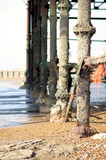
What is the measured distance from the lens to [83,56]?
26.1 ft

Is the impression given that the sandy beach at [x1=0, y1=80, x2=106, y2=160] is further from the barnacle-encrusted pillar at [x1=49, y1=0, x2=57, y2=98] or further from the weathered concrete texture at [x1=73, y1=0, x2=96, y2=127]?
the barnacle-encrusted pillar at [x1=49, y1=0, x2=57, y2=98]

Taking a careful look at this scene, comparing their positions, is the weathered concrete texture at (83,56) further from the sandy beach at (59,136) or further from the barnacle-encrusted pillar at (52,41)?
the barnacle-encrusted pillar at (52,41)

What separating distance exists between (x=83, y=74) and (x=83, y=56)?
434mm

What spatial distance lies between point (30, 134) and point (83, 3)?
363 cm

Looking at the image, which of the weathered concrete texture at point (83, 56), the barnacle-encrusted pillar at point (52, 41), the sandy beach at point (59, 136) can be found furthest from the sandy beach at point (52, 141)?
the barnacle-encrusted pillar at point (52, 41)

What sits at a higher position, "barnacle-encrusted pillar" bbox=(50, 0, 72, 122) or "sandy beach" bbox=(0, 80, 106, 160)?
"barnacle-encrusted pillar" bbox=(50, 0, 72, 122)

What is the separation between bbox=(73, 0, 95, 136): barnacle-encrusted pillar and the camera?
7957mm

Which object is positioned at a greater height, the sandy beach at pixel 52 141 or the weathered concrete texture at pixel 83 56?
the weathered concrete texture at pixel 83 56

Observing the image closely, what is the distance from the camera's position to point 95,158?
630cm

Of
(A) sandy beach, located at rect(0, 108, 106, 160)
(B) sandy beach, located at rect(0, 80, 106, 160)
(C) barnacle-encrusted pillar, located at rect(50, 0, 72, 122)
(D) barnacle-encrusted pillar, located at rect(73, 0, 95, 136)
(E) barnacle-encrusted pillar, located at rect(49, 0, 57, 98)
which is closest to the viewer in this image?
(B) sandy beach, located at rect(0, 80, 106, 160)

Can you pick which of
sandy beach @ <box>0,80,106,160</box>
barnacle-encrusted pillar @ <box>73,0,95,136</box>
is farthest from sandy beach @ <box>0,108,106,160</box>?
barnacle-encrusted pillar @ <box>73,0,95,136</box>

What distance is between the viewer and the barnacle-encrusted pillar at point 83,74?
26.1 ft

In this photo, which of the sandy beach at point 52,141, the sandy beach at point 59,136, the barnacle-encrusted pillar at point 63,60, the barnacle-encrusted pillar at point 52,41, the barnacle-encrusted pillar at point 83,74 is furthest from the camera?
the barnacle-encrusted pillar at point 52,41

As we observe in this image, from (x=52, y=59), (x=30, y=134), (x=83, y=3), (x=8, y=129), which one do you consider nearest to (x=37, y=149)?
(x=30, y=134)
